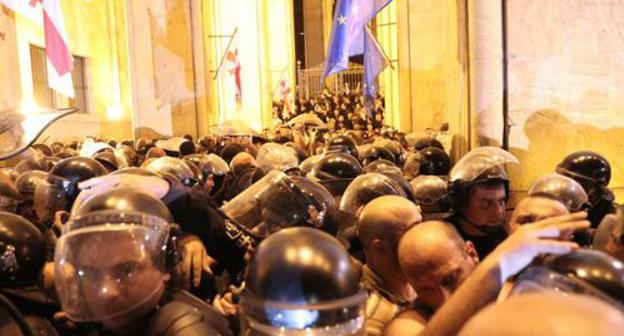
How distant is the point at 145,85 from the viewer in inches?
435

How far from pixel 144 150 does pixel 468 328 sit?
876 centimetres

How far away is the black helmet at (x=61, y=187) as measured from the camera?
4.16 metres

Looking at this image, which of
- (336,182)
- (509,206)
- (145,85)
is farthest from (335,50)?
(336,182)

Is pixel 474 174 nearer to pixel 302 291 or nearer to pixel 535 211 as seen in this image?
pixel 535 211

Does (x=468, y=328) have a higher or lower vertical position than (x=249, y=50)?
lower

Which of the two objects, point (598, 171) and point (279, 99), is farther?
point (279, 99)

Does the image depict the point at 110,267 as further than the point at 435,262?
No

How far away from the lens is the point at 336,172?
4.96 metres

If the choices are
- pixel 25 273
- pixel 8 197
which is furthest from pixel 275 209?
pixel 8 197

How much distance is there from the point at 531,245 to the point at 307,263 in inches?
23.9

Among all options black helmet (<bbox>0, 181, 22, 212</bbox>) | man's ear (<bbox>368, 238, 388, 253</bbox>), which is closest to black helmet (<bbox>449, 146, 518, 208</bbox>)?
man's ear (<bbox>368, 238, 388, 253</bbox>)

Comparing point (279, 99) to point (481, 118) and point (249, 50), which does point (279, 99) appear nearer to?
point (249, 50)

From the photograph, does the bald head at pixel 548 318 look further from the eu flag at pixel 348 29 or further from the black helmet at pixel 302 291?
the eu flag at pixel 348 29

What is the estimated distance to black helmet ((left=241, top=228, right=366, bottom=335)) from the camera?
1.56 m
